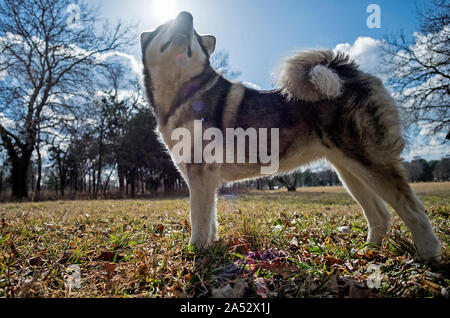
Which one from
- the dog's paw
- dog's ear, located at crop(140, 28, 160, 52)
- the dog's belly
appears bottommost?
the dog's paw

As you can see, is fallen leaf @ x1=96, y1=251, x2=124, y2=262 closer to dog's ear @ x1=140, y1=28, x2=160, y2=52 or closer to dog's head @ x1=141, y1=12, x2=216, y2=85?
dog's head @ x1=141, y1=12, x2=216, y2=85

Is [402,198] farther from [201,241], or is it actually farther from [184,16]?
[184,16]

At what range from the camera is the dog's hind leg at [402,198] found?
1986 millimetres

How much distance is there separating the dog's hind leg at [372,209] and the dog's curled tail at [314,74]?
3.47 ft

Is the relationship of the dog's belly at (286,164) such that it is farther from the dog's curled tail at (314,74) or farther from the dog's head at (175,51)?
the dog's head at (175,51)

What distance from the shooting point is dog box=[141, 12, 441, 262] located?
232 centimetres

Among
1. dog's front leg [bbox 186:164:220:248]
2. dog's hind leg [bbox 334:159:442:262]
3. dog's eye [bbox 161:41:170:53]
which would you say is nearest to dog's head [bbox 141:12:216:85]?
dog's eye [bbox 161:41:170:53]

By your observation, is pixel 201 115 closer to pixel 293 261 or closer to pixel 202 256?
pixel 202 256

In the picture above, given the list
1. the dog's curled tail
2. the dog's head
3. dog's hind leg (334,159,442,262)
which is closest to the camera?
dog's hind leg (334,159,442,262)

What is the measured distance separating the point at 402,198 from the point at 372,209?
2.09 feet

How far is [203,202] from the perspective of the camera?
247 cm

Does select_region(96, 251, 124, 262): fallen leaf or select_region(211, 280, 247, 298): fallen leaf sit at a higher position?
select_region(211, 280, 247, 298): fallen leaf

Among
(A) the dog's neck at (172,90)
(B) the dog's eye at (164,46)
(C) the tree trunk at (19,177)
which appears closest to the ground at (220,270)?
(A) the dog's neck at (172,90)
